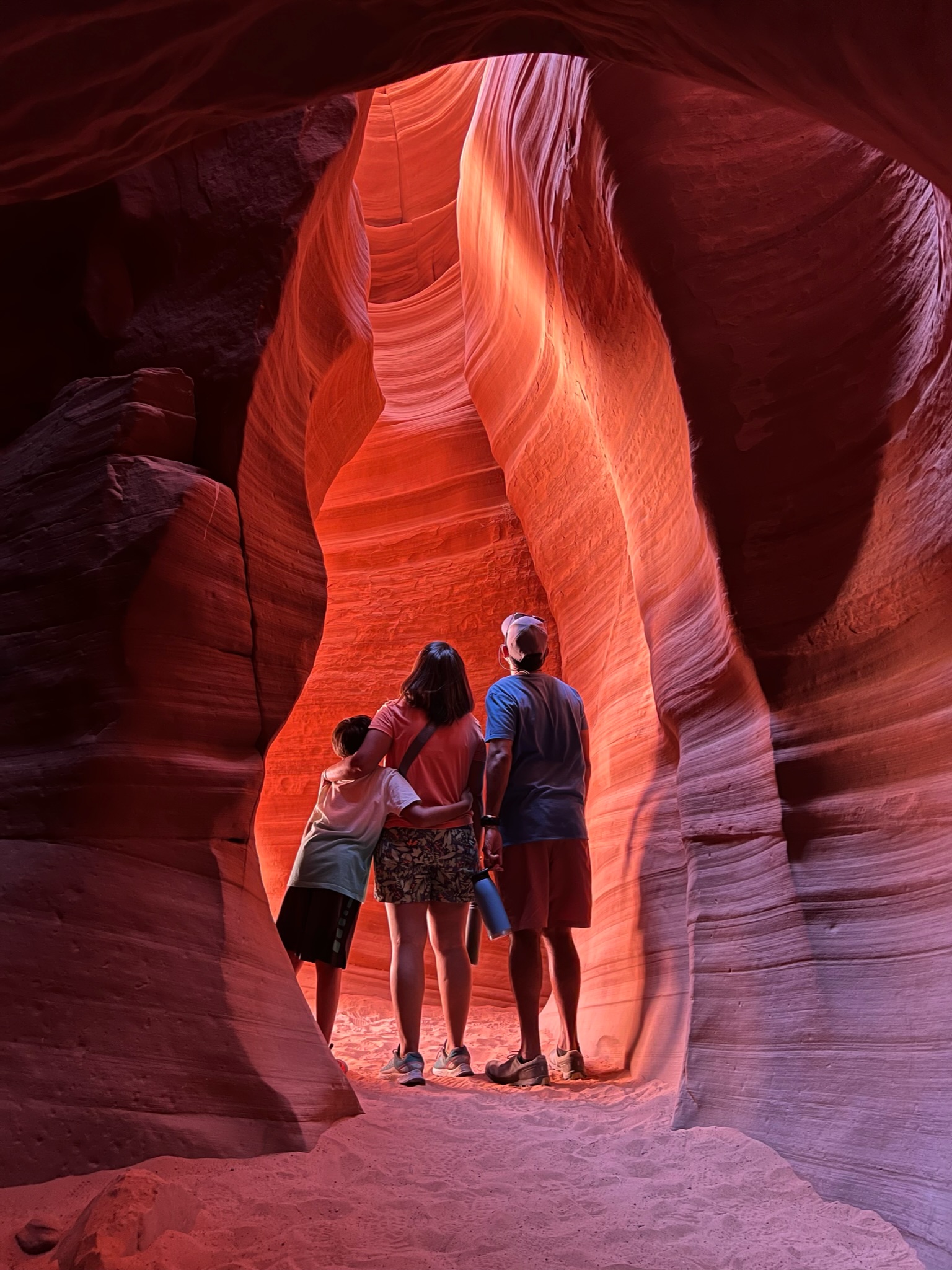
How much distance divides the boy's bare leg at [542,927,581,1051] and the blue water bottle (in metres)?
0.31

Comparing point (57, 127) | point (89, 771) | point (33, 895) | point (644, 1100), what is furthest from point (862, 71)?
point (644, 1100)

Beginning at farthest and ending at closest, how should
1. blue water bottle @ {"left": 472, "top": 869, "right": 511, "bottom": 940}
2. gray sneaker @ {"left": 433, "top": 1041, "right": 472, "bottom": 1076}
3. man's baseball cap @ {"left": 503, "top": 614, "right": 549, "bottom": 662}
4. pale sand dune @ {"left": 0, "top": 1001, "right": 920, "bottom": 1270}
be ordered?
1. man's baseball cap @ {"left": 503, "top": 614, "right": 549, "bottom": 662}
2. gray sneaker @ {"left": 433, "top": 1041, "right": 472, "bottom": 1076}
3. blue water bottle @ {"left": 472, "top": 869, "right": 511, "bottom": 940}
4. pale sand dune @ {"left": 0, "top": 1001, "right": 920, "bottom": 1270}

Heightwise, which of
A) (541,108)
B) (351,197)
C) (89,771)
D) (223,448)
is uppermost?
(541,108)

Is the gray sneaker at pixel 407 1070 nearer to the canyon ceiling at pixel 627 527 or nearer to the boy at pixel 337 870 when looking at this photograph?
the boy at pixel 337 870

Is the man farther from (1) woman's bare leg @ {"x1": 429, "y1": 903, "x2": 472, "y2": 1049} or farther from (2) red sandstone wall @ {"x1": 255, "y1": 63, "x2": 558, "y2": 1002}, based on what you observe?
(2) red sandstone wall @ {"x1": 255, "y1": 63, "x2": 558, "y2": 1002}

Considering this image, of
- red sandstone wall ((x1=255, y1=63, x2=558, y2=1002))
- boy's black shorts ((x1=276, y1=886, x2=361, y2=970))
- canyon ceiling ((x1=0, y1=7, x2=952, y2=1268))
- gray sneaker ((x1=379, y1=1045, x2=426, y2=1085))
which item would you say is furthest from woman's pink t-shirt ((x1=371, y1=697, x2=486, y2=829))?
red sandstone wall ((x1=255, y1=63, x2=558, y2=1002))

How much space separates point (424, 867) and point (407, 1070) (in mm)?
753

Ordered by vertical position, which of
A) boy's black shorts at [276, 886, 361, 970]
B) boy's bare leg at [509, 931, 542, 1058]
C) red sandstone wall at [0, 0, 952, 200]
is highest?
red sandstone wall at [0, 0, 952, 200]

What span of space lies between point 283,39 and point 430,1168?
8.88 ft

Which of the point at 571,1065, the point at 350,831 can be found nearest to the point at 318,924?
the point at 350,831

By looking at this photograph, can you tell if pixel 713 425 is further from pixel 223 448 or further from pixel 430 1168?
pixel 430 1168

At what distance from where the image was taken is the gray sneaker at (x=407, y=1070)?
3688 millimetres

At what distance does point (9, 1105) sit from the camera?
96.5 inches

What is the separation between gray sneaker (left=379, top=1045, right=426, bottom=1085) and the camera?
12.1 feet
